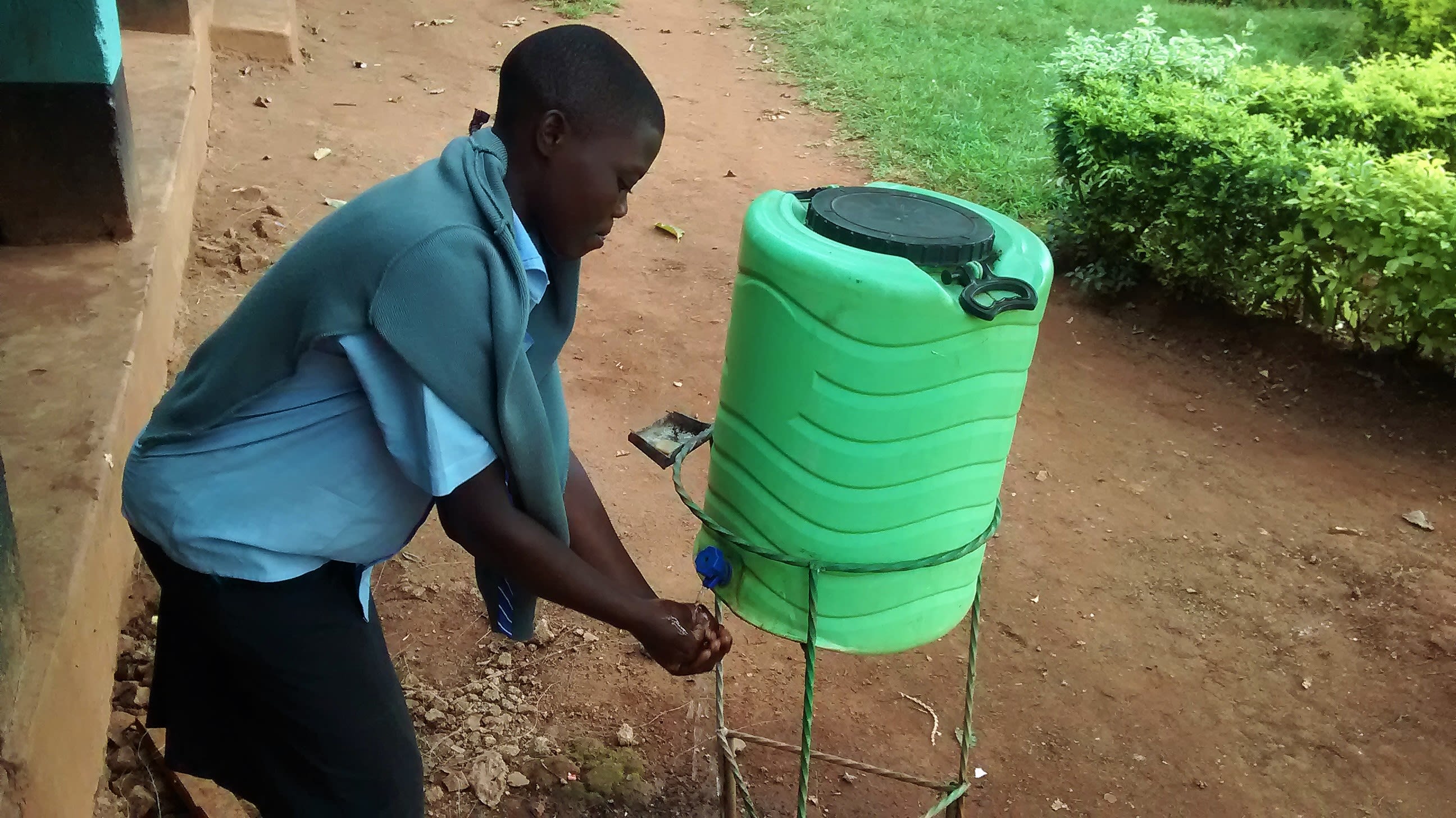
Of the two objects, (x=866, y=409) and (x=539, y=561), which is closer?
(x=539, y=561)

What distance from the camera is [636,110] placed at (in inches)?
54.7

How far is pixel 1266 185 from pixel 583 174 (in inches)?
149

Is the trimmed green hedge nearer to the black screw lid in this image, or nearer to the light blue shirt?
the black screw lid

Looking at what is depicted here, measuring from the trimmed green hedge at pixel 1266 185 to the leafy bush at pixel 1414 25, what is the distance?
9.14 feet

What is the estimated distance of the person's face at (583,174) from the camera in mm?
1377

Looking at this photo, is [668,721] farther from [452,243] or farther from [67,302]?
[67,302]

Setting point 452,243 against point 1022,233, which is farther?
point 1022,233

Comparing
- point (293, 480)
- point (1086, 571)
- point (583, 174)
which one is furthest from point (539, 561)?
point (1086, 571)

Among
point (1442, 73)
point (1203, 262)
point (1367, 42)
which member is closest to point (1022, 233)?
point (1203, 262)

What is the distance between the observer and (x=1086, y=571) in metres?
3.48

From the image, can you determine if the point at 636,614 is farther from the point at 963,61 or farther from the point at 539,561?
the point at 963,61

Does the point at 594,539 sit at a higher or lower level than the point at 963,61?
higher

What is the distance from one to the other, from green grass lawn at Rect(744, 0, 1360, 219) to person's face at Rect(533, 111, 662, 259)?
4.65 metres

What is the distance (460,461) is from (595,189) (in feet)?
1.22
